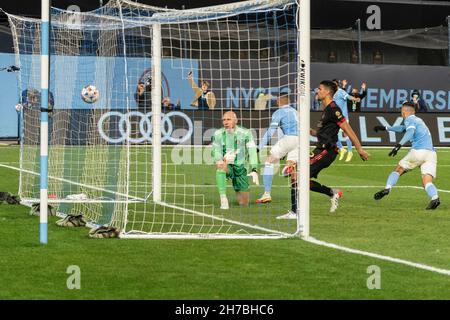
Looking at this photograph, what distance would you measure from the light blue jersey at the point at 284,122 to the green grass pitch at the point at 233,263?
7.47 feet

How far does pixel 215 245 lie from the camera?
39.1 ft

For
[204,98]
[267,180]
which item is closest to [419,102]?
→ [204,98]

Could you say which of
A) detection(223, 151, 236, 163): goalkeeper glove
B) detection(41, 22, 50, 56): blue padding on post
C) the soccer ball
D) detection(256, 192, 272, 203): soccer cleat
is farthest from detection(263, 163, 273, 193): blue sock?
detection(41, 22, 50, 56): blue padding on post

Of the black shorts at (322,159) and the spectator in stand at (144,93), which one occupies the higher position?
the spectator in stand at (144,93)

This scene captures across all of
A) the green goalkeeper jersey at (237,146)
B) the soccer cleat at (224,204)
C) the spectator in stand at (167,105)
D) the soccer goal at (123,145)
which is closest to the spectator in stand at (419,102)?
the spectator in stand at (167,105)

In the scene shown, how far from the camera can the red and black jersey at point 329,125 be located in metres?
16.0

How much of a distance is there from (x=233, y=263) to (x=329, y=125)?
5.98m

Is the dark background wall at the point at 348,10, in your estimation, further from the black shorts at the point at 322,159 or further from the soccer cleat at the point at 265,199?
the black shorts at the point at 322,159

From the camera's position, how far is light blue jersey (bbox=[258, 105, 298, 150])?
17.4 m

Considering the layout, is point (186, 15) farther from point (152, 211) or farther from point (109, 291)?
point (109, 291)

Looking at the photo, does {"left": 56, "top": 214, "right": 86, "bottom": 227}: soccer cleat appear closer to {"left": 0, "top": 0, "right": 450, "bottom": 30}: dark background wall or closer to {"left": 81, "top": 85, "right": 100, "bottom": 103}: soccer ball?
{"left": 81, "top": 85, "right": 100, "bottom": 103}: soccer ball

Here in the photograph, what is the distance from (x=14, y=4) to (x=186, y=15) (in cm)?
2590

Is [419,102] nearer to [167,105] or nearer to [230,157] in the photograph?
[167,105]

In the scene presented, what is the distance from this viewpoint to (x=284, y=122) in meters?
17.8
